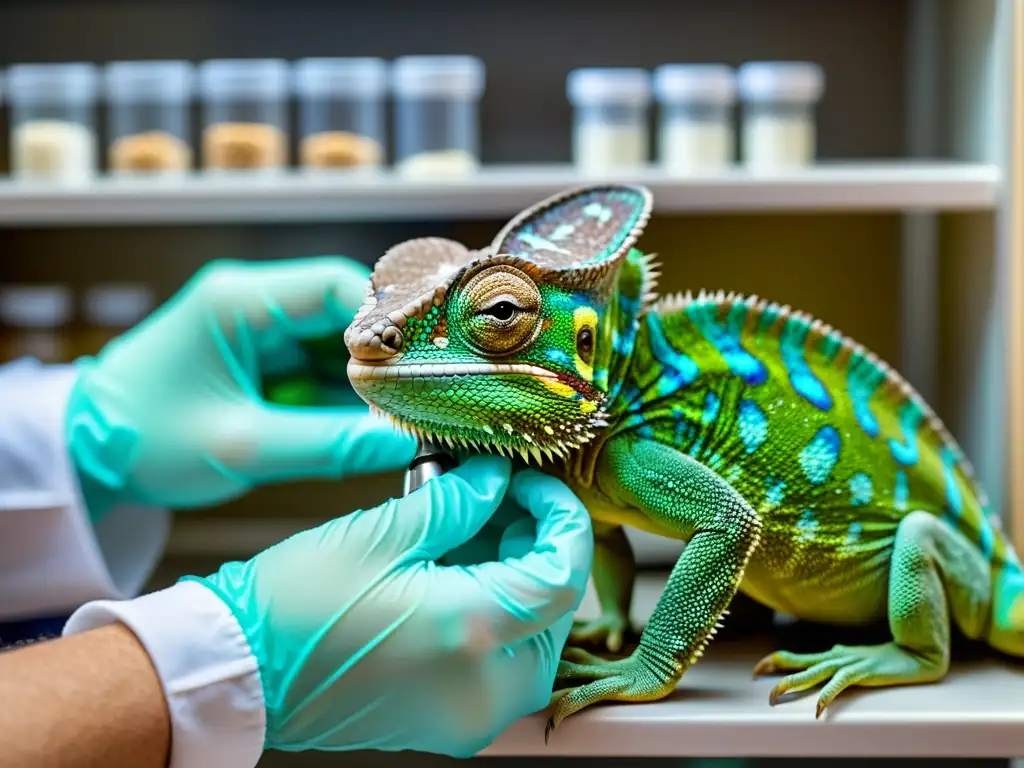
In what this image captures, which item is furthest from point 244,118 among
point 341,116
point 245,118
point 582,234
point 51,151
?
point 582,234

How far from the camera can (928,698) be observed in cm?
86

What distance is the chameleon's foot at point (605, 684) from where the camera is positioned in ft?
2.64

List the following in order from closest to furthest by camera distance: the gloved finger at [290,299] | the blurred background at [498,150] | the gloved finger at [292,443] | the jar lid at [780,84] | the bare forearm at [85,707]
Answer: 1. the bare forearm at [85,707]
2. the gloved finger at [292,443]
3. the gloved finger at [290,299]
4. the blurred background at [498,150]
5. the jar lid at [780,84]

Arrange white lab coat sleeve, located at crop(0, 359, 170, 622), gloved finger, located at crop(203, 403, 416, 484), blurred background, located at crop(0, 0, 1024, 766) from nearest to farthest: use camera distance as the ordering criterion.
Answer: white lab coat sleeve, located at crop(0, 359, 170, 622) < gloved finger, located at crop(203, 403, 416, 484) < blurred background, located at crop(0, 0, 1024, 766)

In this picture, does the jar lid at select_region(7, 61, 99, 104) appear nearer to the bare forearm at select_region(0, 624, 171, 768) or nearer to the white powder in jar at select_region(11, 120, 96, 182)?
the white powder in jar at select_region(11, 120, 96, 182)

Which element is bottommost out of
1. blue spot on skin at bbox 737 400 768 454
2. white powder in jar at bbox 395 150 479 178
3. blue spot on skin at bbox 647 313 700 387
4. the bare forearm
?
the bare forearm

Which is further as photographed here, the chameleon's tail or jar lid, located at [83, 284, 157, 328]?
jar lid, located at [83, 284, 157, 328]

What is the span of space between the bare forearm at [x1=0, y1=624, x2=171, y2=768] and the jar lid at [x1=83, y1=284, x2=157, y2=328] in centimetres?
126

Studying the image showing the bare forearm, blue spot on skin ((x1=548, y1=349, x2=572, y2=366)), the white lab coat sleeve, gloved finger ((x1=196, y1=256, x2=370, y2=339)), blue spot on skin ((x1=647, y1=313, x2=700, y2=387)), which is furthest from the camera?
gloved finger ((x1=196, y1=256, x2=370, y2=339))

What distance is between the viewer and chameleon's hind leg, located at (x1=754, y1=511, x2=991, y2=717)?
2.84ft

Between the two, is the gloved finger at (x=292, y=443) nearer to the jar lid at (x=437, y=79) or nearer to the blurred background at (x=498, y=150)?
the blurred background at (x=498, y=150)

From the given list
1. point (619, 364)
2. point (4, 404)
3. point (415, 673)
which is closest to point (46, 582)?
point (4, 404)

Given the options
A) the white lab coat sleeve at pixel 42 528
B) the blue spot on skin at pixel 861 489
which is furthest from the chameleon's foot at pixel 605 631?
the white lab coat sleeve at pixel 42 528

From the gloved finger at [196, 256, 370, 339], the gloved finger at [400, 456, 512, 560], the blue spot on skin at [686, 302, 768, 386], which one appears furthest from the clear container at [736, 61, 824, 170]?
the gloved finger at [400, 456, 512, 560]
